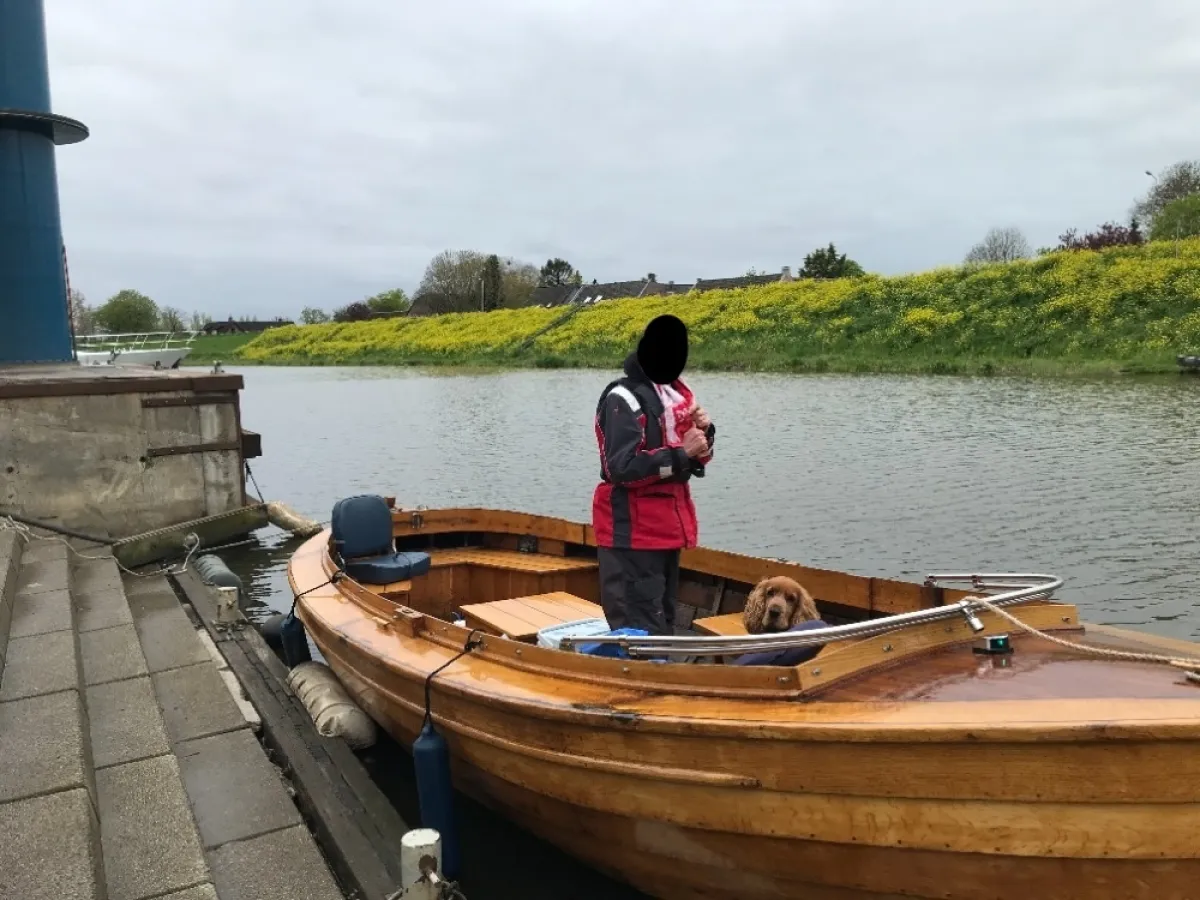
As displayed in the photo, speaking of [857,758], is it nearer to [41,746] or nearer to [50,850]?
[50,850]

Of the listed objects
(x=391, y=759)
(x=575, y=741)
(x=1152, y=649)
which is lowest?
(x=391, y=759)

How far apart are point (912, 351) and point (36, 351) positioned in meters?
26.6

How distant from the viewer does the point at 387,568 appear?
6.61m

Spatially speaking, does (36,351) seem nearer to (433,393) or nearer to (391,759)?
(391,759)

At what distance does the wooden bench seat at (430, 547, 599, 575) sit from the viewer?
270 inches

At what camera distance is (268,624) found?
785cm

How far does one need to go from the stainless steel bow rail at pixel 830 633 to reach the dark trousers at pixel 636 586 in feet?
1.39

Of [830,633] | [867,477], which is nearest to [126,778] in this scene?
[830,633]

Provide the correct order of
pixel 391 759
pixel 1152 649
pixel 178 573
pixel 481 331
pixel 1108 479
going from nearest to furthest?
pixel 1152 649 → pixel 391 759 → pixel 178 573 → pixel 1108 479 → pixel 481 331

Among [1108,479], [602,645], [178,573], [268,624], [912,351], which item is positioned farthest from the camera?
[912,351]

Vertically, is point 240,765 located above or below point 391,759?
above

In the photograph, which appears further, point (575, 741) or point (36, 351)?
point (36, 351)

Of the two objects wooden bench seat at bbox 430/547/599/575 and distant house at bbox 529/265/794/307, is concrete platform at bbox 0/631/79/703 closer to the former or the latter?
wooden bench seat at bbox 430/547/599/575

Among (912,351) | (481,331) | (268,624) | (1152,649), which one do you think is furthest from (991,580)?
(481,331)
